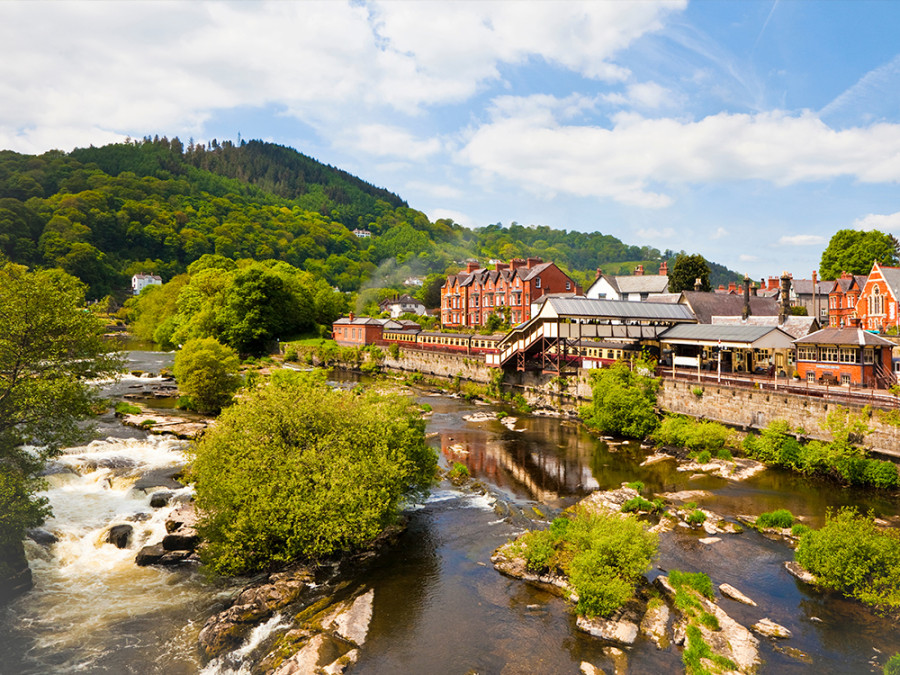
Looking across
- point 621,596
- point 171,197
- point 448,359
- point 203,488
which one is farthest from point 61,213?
point 621,596

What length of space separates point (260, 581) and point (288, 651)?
4090 millimetres

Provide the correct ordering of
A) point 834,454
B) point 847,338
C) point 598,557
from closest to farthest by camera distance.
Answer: point 598,557, point 834,454, point 847,338

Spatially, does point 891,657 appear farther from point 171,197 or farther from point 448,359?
point 171,197

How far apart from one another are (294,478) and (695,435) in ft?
75.8

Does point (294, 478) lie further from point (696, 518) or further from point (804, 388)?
point (804, 388)

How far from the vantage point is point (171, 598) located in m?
16.1

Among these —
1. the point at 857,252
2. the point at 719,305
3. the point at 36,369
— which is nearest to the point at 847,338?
the point at 719,305

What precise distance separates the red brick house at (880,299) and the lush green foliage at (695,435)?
3810cm

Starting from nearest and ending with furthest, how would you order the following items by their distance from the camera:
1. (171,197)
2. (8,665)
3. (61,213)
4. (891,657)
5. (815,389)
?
(891,657) → (8,665) → (815,389) → (61,213) → (171,197)

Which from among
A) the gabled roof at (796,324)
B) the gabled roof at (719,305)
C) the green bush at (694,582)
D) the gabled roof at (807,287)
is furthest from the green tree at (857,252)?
the green bush at (694,582)

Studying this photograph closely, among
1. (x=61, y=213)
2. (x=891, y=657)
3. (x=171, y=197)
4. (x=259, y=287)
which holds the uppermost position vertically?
(x=171, y=197)

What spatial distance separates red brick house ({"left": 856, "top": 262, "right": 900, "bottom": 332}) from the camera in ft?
180

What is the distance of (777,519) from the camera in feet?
66.0

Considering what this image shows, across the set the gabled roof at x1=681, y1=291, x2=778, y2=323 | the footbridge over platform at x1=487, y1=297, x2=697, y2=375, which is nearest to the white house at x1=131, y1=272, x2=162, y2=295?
the footbridge over platform at x1=487, y1=297, x2=697, y2=375
